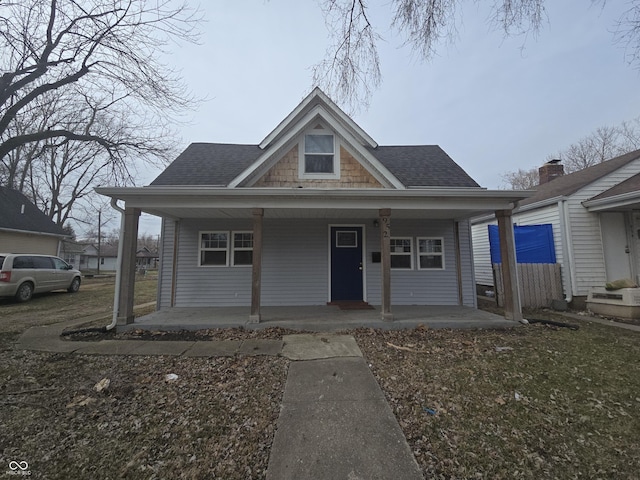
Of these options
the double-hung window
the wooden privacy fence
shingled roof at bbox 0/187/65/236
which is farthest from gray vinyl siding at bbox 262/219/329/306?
shingled roof at bbox 0/187/65/236

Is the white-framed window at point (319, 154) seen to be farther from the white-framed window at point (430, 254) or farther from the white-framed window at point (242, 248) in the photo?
the white-framed window at point (430, 254)

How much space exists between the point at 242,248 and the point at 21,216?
50.0ft

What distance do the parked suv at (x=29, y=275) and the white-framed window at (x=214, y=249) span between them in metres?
6.89

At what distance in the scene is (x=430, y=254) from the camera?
8.01 meters

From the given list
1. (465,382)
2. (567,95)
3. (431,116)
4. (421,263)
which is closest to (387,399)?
(465,382)

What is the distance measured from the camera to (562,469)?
2143 mm

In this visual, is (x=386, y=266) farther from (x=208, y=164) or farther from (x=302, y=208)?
(x=208, y=164)

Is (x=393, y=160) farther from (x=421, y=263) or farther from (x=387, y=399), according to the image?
(x=387, y=399)

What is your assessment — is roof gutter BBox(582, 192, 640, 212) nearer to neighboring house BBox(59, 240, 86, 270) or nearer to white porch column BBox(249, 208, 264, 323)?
white porch column BBox(249, 208, 264, 323)

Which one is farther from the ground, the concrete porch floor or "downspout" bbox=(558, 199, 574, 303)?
"downspout" bbox=(558, 199, 574, 303)

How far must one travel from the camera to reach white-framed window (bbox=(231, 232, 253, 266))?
7.75 meters

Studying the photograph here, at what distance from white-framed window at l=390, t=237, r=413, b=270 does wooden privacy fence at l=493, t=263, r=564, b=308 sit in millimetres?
2711
